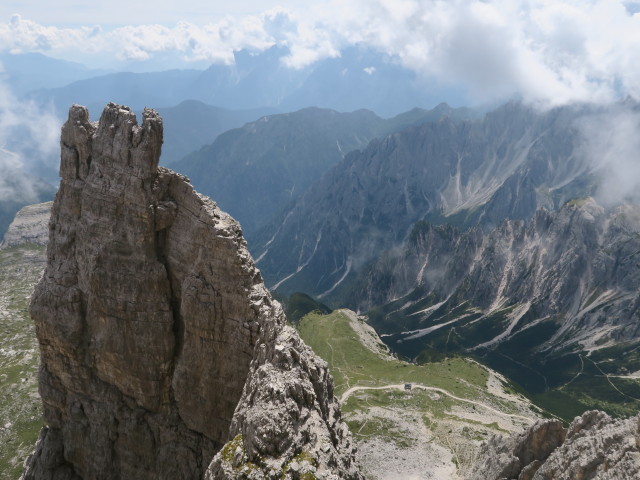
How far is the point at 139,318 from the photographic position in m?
45.5

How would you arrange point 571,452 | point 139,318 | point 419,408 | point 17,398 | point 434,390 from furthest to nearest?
point 434,390 → point 17,398 → point 419,408 → point 571,452 → point 139,318

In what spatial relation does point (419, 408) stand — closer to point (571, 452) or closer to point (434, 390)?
point (434, 390)

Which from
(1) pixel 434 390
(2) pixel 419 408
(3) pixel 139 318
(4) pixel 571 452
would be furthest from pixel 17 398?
(4) pixel 571 452

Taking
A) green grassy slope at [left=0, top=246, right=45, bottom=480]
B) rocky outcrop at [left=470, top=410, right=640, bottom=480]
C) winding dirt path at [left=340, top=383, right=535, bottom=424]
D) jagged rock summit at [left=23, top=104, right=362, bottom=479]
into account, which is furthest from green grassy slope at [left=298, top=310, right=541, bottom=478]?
green grassy slope at [left=0, top=246, right=45, bottom=480]

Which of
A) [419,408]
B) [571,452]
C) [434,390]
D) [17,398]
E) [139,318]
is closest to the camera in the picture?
[139,318]

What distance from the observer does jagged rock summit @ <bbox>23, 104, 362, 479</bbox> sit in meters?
42.2

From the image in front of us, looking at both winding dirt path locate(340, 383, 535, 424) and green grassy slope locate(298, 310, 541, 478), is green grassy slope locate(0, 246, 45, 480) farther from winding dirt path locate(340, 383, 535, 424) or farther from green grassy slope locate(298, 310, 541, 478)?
winding dirt path locate(340, 383, 535, 424)

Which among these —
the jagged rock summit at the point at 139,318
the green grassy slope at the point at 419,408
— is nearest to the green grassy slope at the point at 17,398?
the jagged rock summit at the point at 139,318

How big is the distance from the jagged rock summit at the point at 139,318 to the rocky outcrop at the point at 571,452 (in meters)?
21.8

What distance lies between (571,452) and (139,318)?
42.8 meters

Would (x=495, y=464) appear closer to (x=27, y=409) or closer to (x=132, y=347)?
(x=132, y=347)

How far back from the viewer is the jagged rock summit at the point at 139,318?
42.2m

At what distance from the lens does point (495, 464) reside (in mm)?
65062

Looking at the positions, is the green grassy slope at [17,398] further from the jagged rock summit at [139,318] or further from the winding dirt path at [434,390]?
the winding dirt path at [434,390]
